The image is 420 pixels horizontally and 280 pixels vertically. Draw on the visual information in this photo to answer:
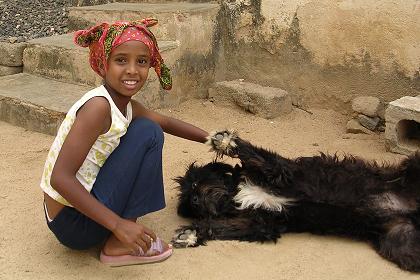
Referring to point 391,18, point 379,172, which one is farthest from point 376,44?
point 379,172

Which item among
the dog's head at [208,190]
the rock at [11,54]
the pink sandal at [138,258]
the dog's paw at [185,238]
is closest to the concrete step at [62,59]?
the rock at [11,54]

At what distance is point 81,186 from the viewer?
216 cm

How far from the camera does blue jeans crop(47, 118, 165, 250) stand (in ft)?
7.63

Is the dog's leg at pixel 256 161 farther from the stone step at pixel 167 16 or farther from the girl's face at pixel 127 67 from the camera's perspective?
the stone step at pixel 167 16

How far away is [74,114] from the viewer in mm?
2285

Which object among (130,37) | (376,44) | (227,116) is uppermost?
(130,37)

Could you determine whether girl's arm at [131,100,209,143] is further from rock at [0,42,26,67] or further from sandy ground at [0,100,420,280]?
rock at [0,42,26,67]

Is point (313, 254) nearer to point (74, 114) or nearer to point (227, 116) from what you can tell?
point (74, 114)

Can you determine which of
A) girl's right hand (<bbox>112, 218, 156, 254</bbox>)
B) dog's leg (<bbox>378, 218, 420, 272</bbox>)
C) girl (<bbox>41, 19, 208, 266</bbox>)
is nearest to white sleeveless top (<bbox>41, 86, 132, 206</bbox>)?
girl (<bbox>41, 19, 208, 266</bbox>)

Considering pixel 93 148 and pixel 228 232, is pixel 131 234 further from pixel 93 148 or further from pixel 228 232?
pixel 228 232

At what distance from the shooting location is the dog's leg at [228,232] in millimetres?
2615

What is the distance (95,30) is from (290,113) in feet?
8.28

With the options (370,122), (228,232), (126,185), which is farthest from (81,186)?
(370,122)

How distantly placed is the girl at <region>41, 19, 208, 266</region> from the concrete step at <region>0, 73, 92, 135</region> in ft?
5.10
